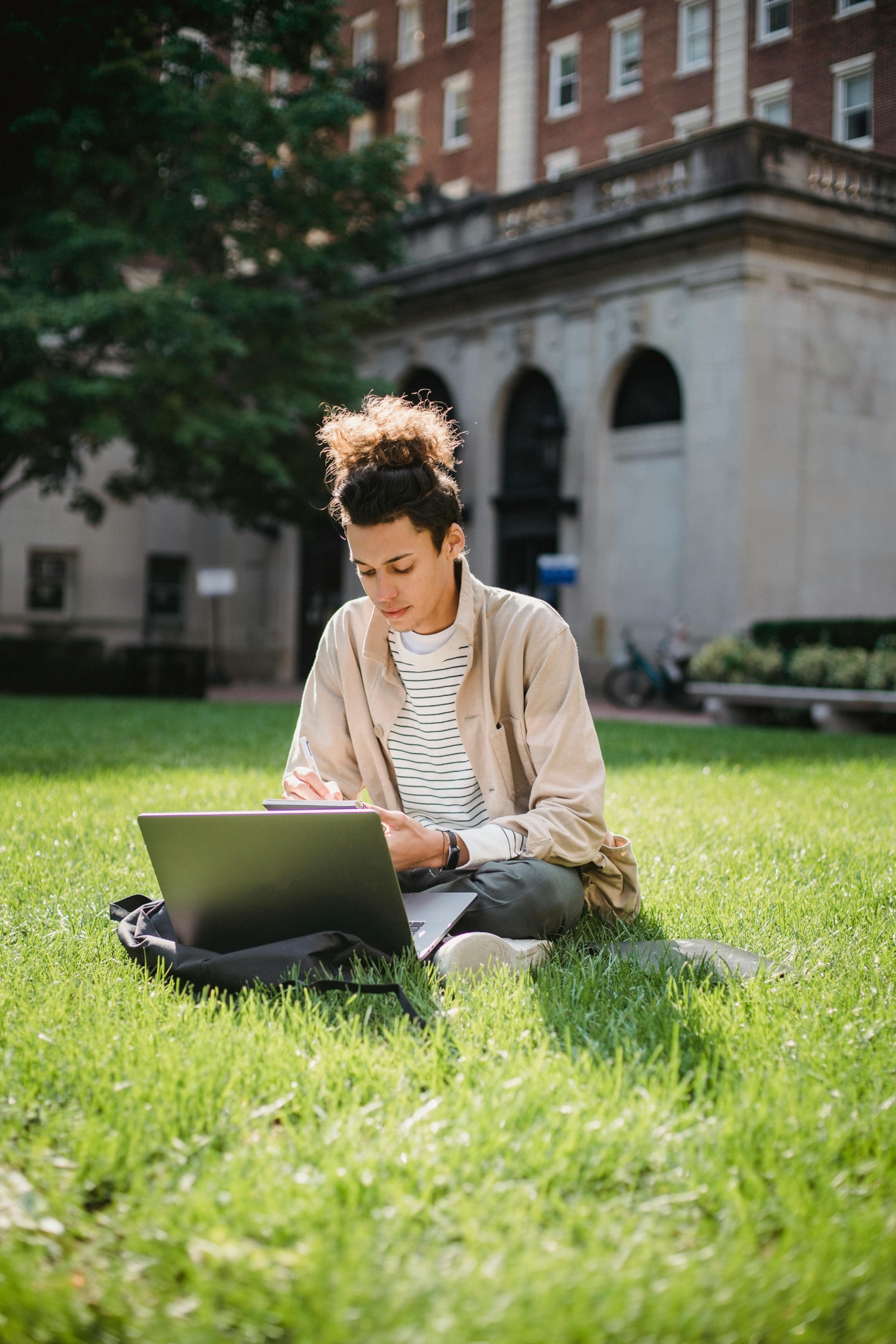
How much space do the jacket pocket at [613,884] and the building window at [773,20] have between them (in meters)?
20.8

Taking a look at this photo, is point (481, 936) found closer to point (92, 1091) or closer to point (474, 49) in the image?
point (92, 1091)

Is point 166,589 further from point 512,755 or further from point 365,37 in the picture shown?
point 512,755

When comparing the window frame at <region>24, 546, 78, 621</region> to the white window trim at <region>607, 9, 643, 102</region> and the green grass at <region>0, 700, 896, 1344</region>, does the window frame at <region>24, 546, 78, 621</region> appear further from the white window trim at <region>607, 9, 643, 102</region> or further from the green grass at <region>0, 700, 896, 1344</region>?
the green grass at <region>0, 700, 896, 1344</region>

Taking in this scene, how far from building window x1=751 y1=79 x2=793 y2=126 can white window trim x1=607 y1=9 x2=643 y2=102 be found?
2.71 meters

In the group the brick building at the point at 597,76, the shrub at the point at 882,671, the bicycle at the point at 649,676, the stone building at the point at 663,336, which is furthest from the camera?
the brick building at the point at 597,76

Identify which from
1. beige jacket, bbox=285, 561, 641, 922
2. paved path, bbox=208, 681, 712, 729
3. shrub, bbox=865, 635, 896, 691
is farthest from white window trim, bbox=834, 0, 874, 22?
beige jacket, bbox=285, 561, 641, 922

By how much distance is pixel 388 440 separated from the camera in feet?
12.0

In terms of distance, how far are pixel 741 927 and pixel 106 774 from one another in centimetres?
547

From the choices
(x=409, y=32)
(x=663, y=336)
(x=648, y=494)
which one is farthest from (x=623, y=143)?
(x=648, y=494)

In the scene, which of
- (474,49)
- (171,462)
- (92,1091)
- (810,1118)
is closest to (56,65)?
(92,1091)

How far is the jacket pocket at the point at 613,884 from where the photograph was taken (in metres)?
4.02

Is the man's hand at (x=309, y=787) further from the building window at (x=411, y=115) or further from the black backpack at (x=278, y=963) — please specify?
the building window at (x=411, y=115)

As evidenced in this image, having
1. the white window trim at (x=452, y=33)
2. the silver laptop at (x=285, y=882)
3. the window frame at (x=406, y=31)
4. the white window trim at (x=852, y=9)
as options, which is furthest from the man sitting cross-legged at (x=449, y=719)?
the window frame at (x=406, y=31)

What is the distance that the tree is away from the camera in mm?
17266
